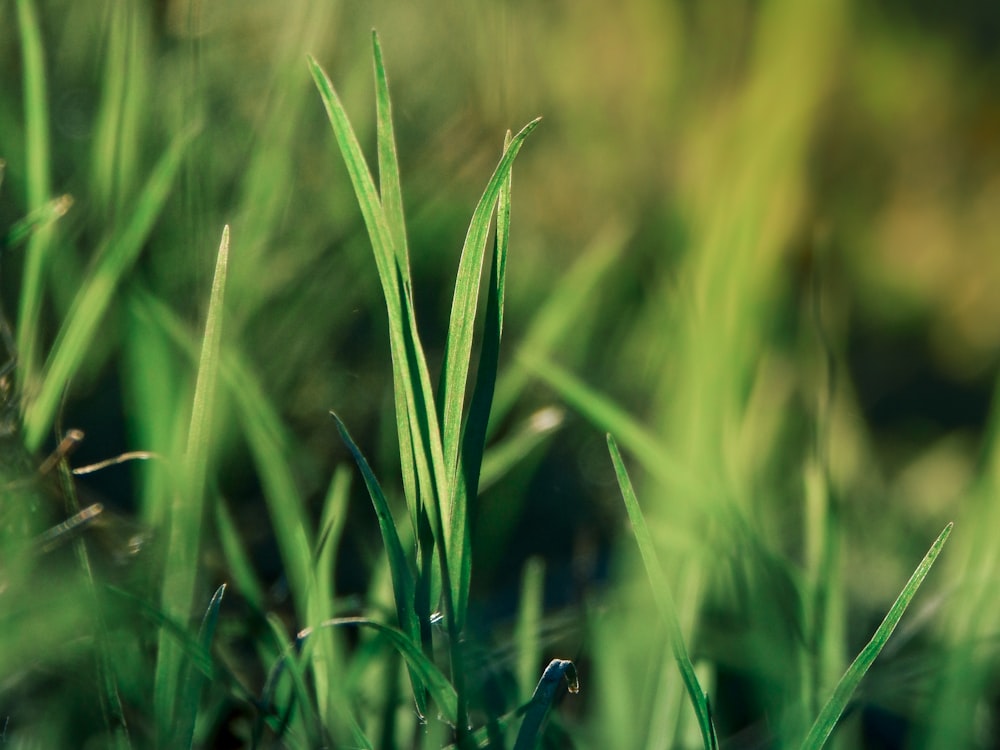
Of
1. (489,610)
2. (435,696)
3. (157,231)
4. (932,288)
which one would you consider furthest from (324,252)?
(932,288)

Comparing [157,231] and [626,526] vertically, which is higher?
[157,231]

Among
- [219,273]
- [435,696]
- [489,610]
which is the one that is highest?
[219,273]

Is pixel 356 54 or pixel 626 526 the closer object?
pixel 626 526

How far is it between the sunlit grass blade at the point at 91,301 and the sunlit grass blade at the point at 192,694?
0.11m

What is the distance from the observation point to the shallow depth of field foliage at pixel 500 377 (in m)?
0.31

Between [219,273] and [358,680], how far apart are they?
16 centimetres

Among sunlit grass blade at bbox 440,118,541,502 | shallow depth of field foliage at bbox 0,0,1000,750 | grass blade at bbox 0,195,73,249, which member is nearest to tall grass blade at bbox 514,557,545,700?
shallow depth of field foliage at bbox 0,0,1000,750

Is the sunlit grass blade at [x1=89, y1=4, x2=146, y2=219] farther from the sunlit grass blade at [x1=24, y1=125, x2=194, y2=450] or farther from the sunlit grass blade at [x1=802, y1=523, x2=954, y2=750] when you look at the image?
A: the sunlit grass blade at [x1=802, y1=523, x2=954, y2=750]

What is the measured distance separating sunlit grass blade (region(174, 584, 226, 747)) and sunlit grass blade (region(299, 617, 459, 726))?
47 mm

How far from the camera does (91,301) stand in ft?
1.26

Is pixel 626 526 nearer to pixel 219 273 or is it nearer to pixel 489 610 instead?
pixel 489 610

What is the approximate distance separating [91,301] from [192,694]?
0.16 m

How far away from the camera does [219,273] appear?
289mm

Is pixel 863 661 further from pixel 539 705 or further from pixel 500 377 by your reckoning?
pixel 500 377
